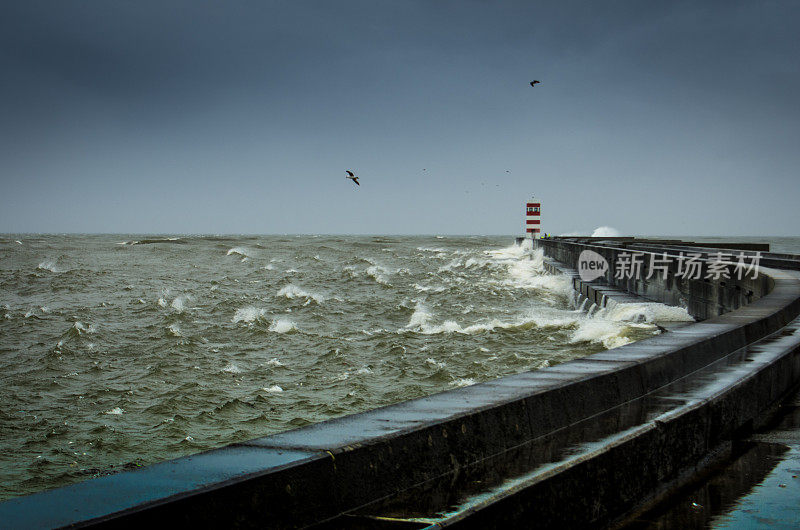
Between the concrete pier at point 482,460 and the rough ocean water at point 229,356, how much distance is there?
4.20 m

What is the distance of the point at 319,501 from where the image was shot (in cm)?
296

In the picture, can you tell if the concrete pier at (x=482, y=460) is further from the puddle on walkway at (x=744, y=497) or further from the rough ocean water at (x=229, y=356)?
the rough ocean water at (x=229, y=356)

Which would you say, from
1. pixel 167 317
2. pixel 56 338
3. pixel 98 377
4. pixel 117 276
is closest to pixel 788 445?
pixel 98 377

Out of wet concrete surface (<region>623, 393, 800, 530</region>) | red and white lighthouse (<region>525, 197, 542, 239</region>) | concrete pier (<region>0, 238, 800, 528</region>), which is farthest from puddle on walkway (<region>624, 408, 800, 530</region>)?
red and white lighthouse (<region>525, 197, 542, 239</region>)

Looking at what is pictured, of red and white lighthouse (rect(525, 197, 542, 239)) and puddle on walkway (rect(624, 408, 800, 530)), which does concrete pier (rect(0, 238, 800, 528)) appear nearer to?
puddle on walkway (rect(624, 408, 800, 530))

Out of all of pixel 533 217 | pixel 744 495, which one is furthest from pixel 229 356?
pixel 533 217

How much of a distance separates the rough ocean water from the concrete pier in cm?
420

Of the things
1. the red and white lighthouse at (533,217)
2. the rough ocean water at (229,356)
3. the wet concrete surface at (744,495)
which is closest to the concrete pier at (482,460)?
the wet concrete surface at (744,495)

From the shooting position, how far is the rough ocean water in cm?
794

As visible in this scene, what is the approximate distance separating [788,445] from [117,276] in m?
32.4

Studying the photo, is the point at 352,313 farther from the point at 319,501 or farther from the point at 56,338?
the point at 319,501

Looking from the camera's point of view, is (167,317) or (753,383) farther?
(167,317)

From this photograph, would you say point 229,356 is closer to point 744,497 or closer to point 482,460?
point 482,460

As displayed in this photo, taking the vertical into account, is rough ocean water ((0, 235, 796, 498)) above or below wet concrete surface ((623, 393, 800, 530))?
below
